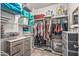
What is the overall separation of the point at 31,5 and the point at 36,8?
8 cm

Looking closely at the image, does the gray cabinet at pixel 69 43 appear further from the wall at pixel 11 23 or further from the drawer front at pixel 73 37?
the wall at pixel 11 23

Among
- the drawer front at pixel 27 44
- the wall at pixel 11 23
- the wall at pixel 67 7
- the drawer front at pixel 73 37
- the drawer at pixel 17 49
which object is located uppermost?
the wall at pixel 67 7

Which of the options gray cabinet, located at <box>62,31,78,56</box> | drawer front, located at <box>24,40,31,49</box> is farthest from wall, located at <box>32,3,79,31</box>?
drawer front, located at <box>24,40,31,49</box>

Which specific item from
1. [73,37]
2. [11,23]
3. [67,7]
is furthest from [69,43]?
[11,23]

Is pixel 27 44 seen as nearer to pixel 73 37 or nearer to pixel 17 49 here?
pixel 17 49

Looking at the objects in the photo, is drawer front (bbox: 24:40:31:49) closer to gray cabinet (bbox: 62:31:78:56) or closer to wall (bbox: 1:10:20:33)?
wall (bbox: 1:10:20:33)

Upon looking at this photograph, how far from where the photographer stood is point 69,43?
136cm

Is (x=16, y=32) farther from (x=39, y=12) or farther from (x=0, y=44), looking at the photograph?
(x=39, y=12)

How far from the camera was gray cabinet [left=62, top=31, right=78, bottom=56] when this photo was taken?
135 centimetres

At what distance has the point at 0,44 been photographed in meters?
1.34

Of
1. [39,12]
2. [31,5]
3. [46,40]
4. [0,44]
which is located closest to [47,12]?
[39,12]

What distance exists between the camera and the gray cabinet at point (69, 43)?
1.35 metres

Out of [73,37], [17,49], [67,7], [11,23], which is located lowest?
[17,49]

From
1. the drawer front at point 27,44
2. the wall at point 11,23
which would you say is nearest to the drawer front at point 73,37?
the drawer front at point 27,44
